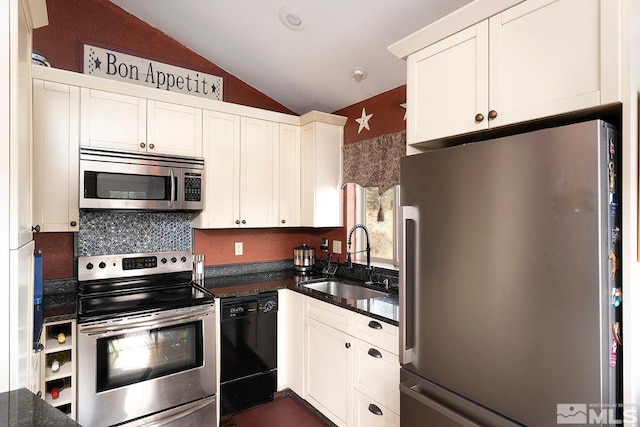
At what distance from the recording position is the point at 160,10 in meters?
2.58

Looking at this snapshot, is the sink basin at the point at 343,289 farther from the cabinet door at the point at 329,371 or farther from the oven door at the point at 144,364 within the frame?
the oven door at the point at 144,364

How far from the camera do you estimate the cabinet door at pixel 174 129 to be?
8.29ft

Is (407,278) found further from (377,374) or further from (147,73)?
(147,73)

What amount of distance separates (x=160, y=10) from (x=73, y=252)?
6.05ft

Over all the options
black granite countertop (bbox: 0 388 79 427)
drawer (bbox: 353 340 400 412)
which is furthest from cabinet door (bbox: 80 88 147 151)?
drawer (bbox: 353 340 400 412)

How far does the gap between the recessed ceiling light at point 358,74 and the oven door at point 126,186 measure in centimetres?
148

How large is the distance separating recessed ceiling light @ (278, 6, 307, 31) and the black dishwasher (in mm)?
1872

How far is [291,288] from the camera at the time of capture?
274 cm

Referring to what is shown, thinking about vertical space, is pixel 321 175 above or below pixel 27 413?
above

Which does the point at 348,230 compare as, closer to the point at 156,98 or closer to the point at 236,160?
the point at 236,160

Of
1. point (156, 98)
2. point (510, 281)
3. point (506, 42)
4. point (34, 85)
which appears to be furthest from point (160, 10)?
point (510, 281)

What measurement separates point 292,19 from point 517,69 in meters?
1.49

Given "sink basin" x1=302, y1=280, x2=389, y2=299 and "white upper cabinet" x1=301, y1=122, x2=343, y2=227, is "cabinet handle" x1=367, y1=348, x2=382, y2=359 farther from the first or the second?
"white upper cabinet" x1=301, y1=122, x2=343, y2=227

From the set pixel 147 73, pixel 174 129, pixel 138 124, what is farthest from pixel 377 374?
pixel 147 73
